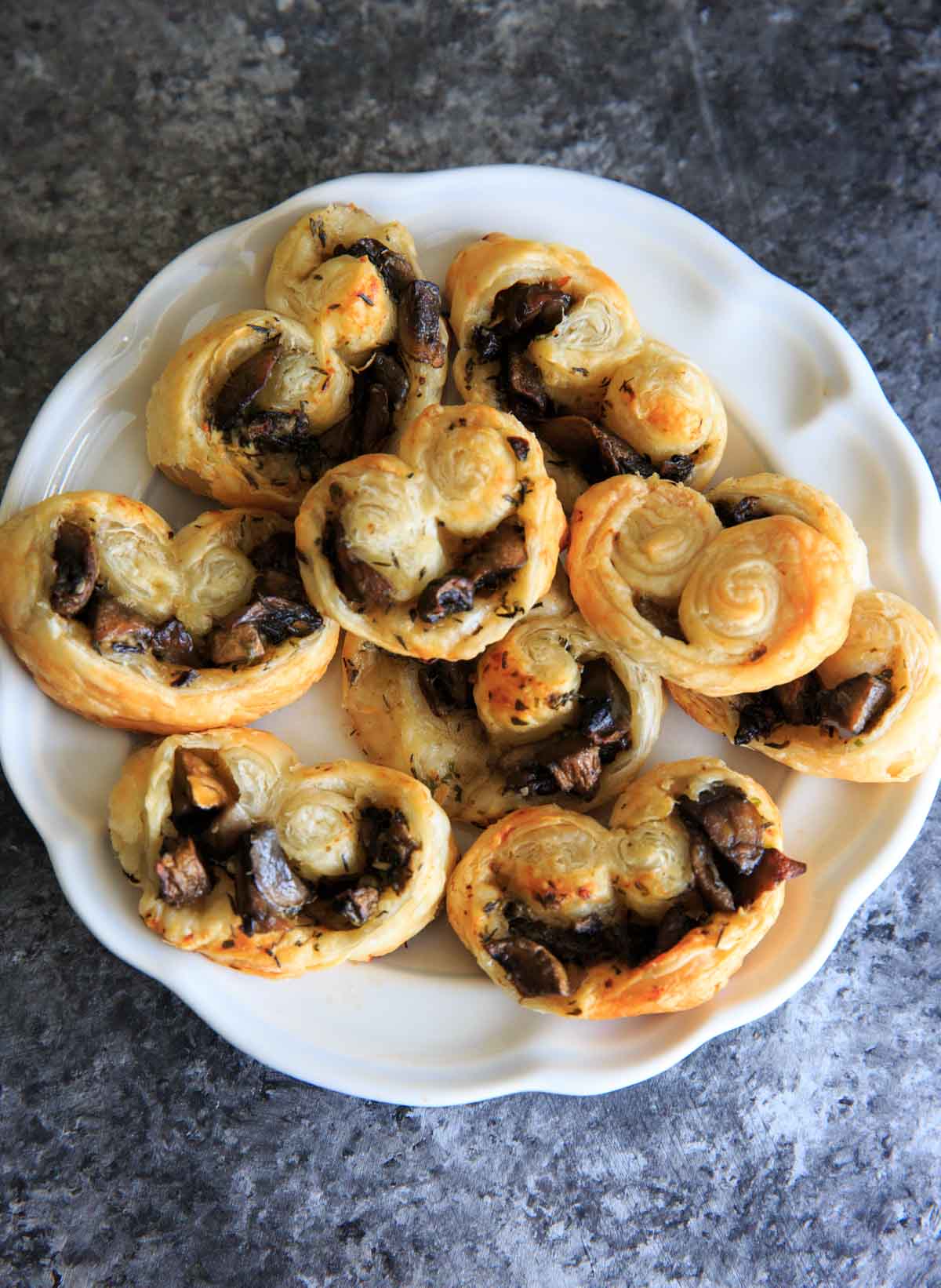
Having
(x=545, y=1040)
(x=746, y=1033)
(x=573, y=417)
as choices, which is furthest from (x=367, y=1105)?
(x=573, y=417)

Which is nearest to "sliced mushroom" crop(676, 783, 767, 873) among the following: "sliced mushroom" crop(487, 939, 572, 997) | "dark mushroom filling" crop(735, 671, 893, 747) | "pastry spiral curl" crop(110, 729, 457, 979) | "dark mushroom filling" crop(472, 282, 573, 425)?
"dark mushroom filling" crop(735, 671, 893, 747)

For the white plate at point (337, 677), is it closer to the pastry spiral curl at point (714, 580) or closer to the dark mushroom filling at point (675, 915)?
the dark mushroom filling at point (675, 915)

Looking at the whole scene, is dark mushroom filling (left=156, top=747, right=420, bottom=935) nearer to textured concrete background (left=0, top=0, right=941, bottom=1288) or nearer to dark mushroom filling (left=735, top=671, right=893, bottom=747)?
textured concrete background (left=0, top=0, right=941, bottom=1288)

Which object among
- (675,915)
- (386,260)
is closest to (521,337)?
(386,260)

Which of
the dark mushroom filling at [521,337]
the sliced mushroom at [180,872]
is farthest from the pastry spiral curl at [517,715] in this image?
the sliced mushroom at [180,872]

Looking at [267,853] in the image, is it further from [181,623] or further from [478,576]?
[478,576]

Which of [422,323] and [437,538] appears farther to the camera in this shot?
[422,323]

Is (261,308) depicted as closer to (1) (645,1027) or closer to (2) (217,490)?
(2) (217,490)

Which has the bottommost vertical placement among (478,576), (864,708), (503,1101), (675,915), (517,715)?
(503,1101)
